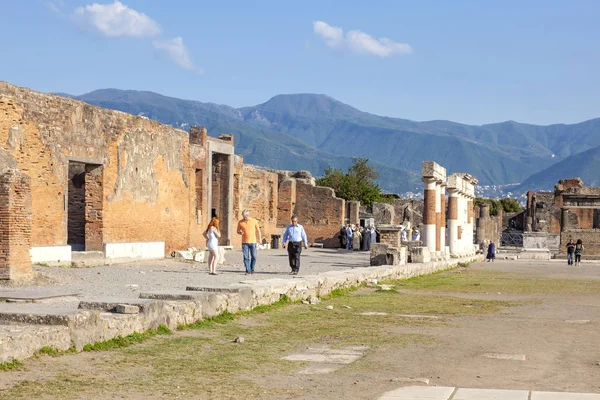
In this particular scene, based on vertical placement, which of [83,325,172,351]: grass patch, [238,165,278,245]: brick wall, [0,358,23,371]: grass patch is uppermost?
[238,165,278,245]: brick wall

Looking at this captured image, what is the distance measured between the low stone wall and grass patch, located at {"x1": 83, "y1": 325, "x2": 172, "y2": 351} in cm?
5

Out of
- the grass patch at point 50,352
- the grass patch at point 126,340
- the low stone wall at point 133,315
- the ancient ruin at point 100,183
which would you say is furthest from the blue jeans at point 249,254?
the grass patch at point 50,352

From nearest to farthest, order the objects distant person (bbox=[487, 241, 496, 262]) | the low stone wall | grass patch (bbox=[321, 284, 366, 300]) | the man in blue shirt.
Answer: the low stone wall < grass patch (bbox=[321, 284, 366, 300]) < the man in blue shirt < distant person (bbox=[487, 241, 496, 262])

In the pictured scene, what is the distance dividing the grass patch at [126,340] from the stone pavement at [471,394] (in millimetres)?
3063

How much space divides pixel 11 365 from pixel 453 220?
1391 inches

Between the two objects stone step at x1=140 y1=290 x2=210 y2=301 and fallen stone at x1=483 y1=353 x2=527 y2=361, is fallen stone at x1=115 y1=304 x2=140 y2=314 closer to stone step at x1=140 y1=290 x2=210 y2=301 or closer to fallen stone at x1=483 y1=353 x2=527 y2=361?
stone step at x1=140 y1=290 x2=210 y2=301

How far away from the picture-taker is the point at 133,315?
381 inches

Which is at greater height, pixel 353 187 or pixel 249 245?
pixel 353 187

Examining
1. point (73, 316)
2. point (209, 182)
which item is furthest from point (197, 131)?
point (73, 316)

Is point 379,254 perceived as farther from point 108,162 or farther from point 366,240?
point 366,240

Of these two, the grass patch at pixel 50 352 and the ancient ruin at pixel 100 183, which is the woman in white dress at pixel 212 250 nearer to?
the ancient ruin at pixel 100 183

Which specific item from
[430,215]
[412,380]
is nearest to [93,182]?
[430,215]

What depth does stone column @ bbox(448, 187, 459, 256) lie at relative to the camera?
135ft

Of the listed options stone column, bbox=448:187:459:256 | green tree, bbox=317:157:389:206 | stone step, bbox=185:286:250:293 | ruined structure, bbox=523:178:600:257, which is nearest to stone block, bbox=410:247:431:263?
stone column, bbox=448:187:459:256
